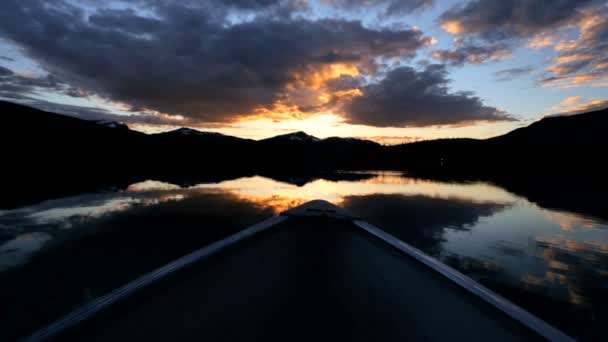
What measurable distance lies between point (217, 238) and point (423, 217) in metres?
10.1

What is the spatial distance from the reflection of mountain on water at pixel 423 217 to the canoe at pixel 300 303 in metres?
5.43

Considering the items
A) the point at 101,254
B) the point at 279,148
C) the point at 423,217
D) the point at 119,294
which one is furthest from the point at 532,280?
the point at 279,148

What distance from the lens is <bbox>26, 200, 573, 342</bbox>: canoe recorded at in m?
2.45

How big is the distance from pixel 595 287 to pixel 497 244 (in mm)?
3389

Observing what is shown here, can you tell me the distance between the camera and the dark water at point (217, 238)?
5227 mm

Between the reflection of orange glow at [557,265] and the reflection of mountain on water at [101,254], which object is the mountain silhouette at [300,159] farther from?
the reflection of orange glow at [557,265]

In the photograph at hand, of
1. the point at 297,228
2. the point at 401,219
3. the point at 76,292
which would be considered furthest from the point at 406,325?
the point at 401,219

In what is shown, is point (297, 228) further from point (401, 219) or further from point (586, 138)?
point (586, 138)

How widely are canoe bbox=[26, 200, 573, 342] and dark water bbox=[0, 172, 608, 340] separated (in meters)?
3.06

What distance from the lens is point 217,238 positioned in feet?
31.4

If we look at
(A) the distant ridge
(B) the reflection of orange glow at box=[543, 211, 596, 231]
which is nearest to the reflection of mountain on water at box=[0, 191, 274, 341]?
(B) the reflection of orange glow at box=[543, 211, 596, 231]

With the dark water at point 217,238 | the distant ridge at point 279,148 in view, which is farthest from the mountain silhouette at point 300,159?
the dark water at point 217,238

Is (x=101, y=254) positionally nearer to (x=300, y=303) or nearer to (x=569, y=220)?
(x=300, y=303)

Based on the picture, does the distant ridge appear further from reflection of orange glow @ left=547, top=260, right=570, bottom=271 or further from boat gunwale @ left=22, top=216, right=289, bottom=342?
boat gunwale @ left=22, top=216, right=289, bottom=342
